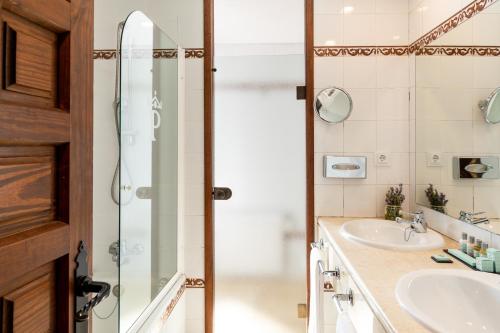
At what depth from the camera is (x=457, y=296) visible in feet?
3.09

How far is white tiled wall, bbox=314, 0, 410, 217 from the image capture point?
5.96ft

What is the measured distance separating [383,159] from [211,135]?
3.64 ft

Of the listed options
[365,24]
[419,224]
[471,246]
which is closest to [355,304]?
[471,246]

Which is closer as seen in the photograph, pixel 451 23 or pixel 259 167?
pixel 451 23

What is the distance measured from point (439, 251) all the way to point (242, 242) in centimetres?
109

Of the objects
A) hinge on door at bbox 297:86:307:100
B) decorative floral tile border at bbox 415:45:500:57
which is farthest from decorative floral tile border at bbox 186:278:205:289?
decorative floral tile border at bbox 415:45:500:57

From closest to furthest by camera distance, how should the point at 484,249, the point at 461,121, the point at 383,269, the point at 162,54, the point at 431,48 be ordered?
the point at 383,269 → the point at 484,249 → the point at 461,121 → the point at 162,54 → the point at 431,48

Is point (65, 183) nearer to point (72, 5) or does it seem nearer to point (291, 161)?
point (72, 5)

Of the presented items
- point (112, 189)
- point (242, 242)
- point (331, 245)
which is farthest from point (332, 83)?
point (112, 189)

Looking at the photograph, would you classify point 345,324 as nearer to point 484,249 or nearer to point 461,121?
point 484,249

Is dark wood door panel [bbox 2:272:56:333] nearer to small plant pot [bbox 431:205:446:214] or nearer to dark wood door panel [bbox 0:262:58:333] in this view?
dark wood door panel [bbox 0:262:58:333]

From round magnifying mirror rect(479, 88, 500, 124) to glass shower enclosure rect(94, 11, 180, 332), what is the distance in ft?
4.98

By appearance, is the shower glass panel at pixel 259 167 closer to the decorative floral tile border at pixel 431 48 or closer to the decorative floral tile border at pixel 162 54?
the decorative floral tile border at pixel 162 54

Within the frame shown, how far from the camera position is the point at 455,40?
145 cm
